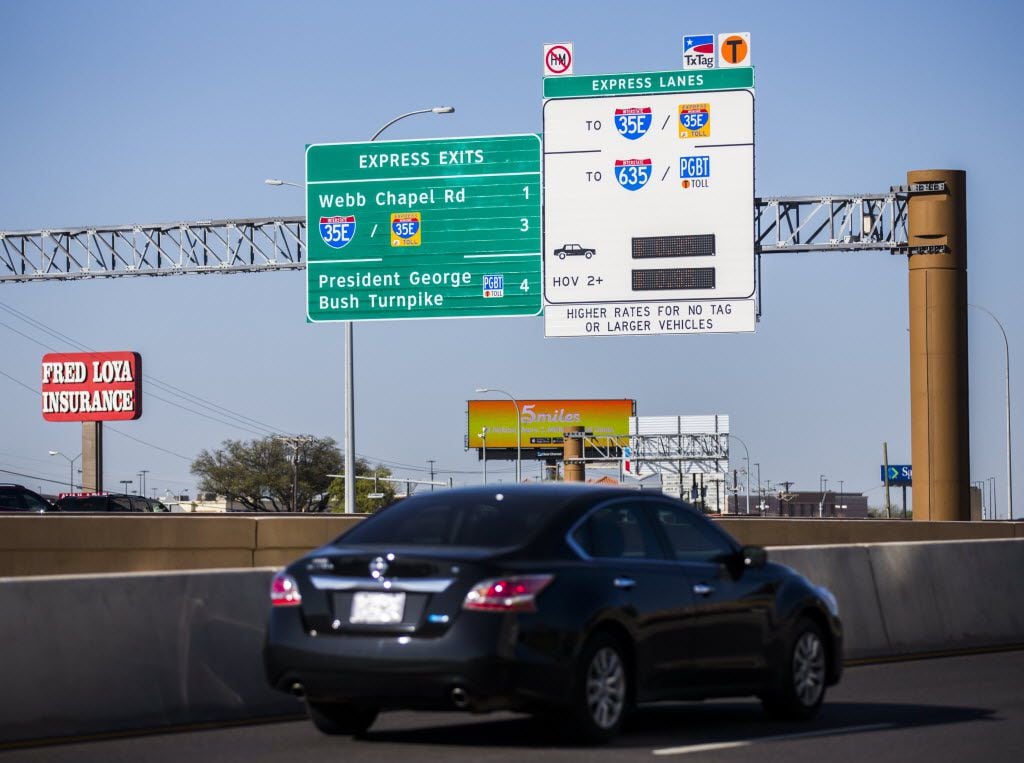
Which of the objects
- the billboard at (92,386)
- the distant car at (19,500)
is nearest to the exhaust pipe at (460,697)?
the distant car at (19,500)

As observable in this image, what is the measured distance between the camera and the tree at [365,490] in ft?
407

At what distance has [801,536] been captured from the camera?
107ft

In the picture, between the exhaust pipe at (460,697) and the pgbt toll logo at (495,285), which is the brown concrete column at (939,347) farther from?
the exhaust pipe at (460,697)

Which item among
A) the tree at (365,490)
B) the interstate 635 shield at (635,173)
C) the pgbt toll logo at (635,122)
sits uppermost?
the pgbt toll logo at (635,122)

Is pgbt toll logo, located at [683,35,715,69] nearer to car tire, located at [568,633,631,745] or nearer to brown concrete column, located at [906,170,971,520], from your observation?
brown concrete column, located at [906,170,971,520]

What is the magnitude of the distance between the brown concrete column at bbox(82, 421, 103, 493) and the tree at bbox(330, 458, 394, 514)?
29597 millimetres

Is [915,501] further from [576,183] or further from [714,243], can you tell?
[576,183]

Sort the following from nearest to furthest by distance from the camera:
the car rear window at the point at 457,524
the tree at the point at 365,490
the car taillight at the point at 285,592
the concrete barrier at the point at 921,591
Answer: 1. the car taillight at the point at 285,592
2. the car rear window at the point at 457,524
3. the concrete barrier at the point at 921,591
4. the tree at the point at 365,490

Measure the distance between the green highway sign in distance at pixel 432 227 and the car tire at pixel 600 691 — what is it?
23658 mm

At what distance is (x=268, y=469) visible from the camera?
468ft

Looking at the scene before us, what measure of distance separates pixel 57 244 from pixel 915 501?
20.4m

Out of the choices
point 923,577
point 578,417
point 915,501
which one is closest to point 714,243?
point 915,501

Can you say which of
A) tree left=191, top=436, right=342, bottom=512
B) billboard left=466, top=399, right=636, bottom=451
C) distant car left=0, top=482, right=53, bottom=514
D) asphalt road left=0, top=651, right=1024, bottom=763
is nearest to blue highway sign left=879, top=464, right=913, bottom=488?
billboard left=466, top=399, right=636, bottom=451

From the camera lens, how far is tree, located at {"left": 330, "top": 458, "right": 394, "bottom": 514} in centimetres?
12412
